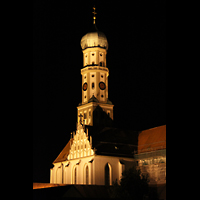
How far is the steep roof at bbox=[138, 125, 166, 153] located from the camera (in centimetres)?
5838

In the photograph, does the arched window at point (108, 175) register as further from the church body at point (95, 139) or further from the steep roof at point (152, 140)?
the steep roof at point (152, 140)

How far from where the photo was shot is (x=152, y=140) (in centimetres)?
6053

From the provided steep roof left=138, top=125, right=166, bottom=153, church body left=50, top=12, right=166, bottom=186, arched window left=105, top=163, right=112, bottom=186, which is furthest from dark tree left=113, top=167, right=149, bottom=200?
steep roof left=138, top=125, right=166, bottom=153

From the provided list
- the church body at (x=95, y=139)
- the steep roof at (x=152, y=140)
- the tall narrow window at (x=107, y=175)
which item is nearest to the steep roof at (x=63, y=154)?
the church body at (x=95, y=139)

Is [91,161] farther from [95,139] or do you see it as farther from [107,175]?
[95,139]

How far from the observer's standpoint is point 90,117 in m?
69.6

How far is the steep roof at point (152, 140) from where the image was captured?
2298 inches

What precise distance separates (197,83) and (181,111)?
1.15 ft

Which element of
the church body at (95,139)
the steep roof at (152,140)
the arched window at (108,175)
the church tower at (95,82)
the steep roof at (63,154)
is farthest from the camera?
the church tower at (95,82)

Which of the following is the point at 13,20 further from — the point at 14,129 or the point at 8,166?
the point at 8,166

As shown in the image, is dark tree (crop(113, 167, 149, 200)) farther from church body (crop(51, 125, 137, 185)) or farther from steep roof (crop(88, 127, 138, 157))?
steep roof (crop(88, 127, 138, 157))

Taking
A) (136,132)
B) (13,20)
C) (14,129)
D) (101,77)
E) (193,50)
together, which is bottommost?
(14,129)

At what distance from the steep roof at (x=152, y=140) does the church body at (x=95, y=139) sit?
3.42ft

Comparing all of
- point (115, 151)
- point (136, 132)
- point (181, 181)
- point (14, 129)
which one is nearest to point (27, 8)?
point (14, 129)
